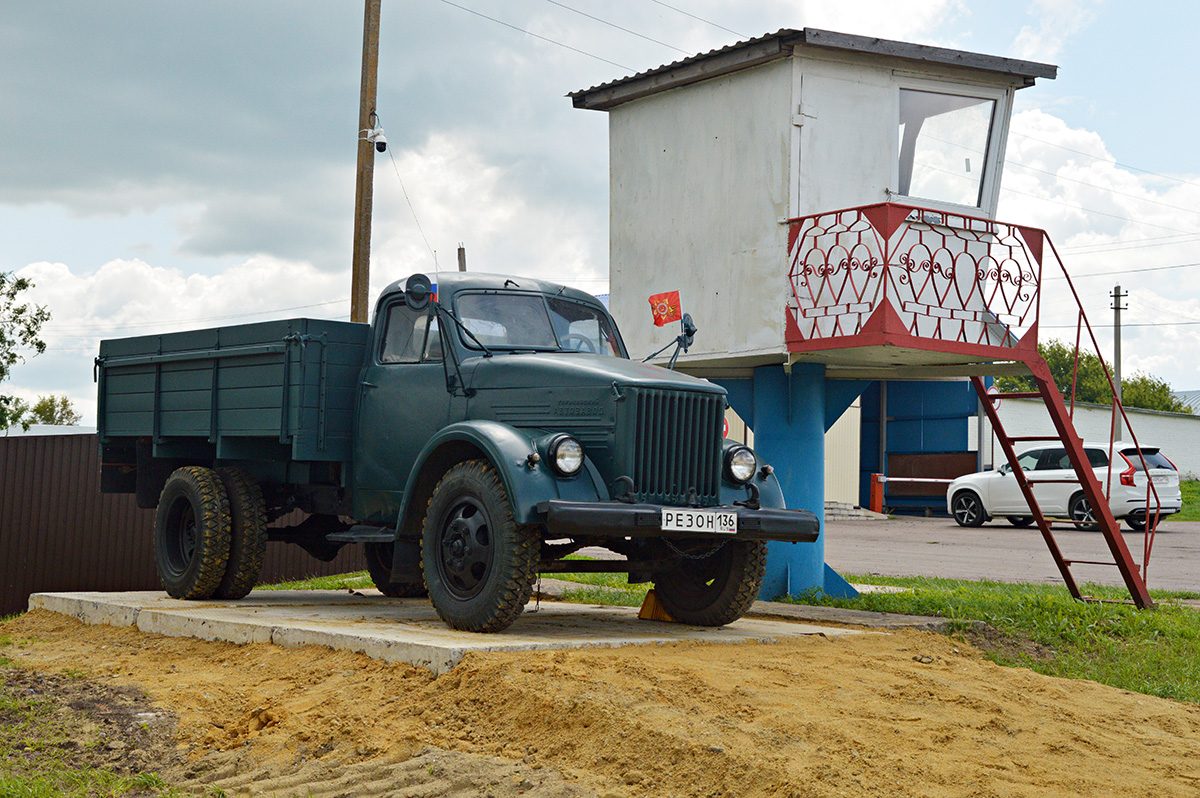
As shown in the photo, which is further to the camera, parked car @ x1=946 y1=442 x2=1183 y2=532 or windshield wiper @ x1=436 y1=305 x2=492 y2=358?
parked car @ x1=946 y1=442 x2=1183 y2=532

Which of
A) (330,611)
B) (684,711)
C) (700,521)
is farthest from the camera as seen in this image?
(330,611)

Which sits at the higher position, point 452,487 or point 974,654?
point 452,487

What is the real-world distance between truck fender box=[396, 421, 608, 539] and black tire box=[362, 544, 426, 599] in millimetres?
2993

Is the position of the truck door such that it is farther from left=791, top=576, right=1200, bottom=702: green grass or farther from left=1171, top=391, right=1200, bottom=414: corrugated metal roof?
left=1171, top=391, right=1200, bottom=414: corrugated metal roof

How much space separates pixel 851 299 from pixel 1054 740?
565cm

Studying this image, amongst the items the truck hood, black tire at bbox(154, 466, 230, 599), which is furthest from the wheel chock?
black tire at bbox(154, 466, 230, 599)

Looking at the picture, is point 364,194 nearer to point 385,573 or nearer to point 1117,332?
point 385,573

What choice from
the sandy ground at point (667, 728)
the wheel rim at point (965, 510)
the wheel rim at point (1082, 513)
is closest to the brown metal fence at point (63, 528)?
the sandy ground at point (667, 728)

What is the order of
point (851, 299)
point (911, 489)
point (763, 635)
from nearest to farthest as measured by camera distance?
point (763, 635) < point (851, 299) < point (911, 489)

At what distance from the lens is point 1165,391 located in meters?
73.4

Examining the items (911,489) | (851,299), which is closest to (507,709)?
(851,299)

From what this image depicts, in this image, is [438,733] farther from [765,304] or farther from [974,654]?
[765,304]

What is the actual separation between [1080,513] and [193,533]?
18.1 metres

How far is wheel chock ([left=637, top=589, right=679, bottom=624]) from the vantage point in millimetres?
8875
